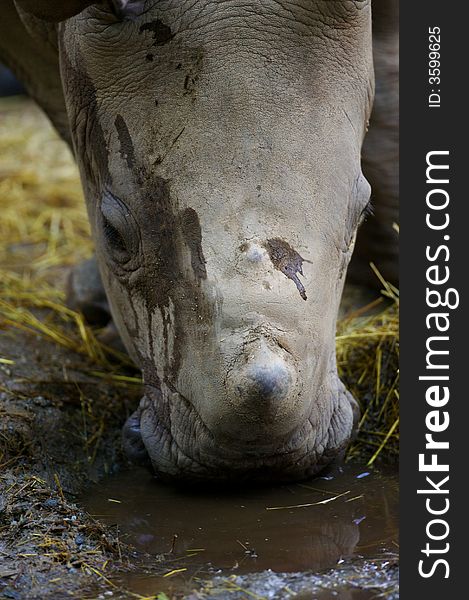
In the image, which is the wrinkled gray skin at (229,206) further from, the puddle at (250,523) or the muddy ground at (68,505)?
the muddy ground at (68,505)

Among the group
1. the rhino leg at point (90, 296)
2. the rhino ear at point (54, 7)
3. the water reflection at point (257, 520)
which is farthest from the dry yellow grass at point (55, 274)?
the rhino ear at point (54, 7)

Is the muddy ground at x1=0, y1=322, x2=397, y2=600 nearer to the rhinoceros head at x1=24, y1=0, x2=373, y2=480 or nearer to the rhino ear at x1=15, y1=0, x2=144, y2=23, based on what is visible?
the rhinoceros head at x1=24, y1=0, x2=373, y2=480

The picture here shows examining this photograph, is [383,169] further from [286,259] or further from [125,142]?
[286,259]

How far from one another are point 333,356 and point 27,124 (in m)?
5.89

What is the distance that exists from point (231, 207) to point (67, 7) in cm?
74

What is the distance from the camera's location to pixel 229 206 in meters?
3.22

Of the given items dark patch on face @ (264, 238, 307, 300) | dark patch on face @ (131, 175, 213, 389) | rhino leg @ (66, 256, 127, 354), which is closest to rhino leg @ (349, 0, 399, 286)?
rhino leg @ (66, 256, 127, 354)

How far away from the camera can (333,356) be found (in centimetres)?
356

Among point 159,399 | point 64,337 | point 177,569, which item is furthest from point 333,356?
point 64,337

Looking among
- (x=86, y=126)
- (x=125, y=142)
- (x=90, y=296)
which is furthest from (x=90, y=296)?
(x=125, y=142)

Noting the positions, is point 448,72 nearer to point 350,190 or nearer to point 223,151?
point 350,190

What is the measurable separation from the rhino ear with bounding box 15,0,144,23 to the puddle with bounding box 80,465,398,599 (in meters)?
1.36

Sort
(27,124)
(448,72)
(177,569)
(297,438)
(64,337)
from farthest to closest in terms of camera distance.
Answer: (27,124)
(64,337)
(448,72)
(297,438)
(177,569)

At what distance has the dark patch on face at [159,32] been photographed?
340 cm
